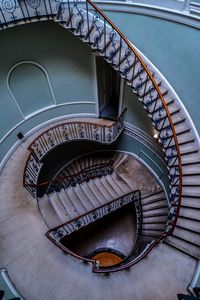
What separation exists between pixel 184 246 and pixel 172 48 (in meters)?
5.63

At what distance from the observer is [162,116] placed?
19.9 feet

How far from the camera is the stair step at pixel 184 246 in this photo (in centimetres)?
513

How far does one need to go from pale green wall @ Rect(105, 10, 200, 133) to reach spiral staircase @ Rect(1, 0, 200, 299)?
28cm

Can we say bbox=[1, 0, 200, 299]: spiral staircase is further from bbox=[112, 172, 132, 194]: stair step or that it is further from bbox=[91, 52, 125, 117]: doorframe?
bbox=[112, 172, 132, 194]: stair step

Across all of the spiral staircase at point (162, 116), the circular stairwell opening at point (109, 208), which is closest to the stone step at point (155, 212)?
the circular stairwell opening at point (109, 208)

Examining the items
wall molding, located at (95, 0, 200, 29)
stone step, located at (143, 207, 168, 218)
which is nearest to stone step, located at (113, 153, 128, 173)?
stone step, located at (143, 207, 168, 218)

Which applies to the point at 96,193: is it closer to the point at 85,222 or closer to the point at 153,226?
the point at 85,222

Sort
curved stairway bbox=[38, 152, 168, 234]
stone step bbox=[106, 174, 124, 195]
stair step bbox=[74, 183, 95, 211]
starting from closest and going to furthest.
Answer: curved stairway bbox=[38, 152, 168, 234]
stair step bbox=[74, 183, 95, 211]
stone step bbox=[106, 174, 124, 195]

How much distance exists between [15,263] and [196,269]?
15.1 feet

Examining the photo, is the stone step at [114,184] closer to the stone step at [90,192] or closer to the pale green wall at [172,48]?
the stone step at [90,192]

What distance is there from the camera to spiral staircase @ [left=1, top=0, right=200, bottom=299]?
5.20 meters

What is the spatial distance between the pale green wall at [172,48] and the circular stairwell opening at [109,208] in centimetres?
372

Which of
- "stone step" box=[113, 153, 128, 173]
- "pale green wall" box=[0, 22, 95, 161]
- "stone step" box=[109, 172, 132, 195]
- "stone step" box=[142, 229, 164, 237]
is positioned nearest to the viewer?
"pale green wall" box=[0, 22, 95, 161]

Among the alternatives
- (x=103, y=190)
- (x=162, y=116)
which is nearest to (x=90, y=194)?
(x=103, y=190)
